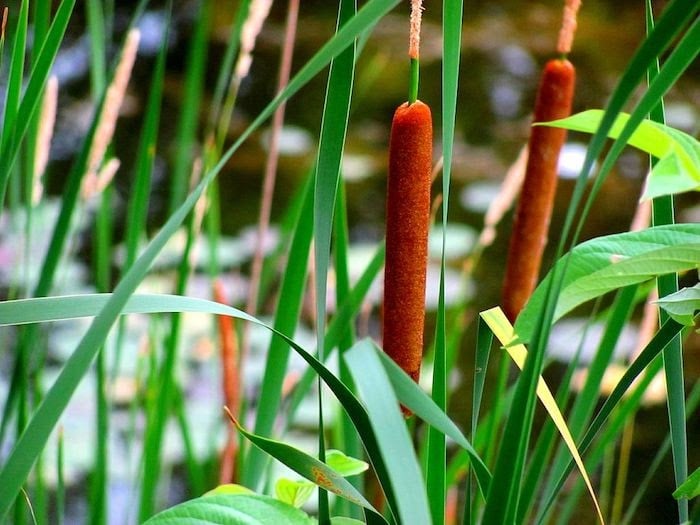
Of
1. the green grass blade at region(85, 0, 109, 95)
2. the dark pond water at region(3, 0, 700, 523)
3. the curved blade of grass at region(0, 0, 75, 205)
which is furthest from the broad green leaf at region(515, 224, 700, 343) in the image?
the dark pond water at region(3, 0, 700, 523)

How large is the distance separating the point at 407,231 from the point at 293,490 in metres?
0.12

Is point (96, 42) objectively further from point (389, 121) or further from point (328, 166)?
point (389, 121)

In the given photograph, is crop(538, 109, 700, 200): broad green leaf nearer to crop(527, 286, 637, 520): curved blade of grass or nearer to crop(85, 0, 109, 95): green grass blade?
crop(527, 286, 637, 520): curved blade of grass

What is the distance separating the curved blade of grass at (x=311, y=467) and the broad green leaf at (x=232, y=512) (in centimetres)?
2

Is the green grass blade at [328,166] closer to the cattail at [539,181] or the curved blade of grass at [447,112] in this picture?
the curved blade of grass at [447,112]

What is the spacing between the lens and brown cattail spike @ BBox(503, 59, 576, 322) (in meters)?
0.54

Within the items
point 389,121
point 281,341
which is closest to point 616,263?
point 281,341

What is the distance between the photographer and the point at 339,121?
0.38 meters

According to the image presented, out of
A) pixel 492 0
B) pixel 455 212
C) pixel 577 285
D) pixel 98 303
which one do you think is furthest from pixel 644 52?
pixel 492 0

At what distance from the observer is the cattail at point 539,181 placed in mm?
536

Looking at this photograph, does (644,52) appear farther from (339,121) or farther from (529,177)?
(529,177)

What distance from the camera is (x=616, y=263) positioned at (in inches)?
13.8

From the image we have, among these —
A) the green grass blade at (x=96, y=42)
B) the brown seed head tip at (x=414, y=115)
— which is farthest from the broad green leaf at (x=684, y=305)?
the green grass blade at (x=96, y=42)

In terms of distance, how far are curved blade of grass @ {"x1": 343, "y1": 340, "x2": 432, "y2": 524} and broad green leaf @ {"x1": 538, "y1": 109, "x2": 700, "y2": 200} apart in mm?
96
